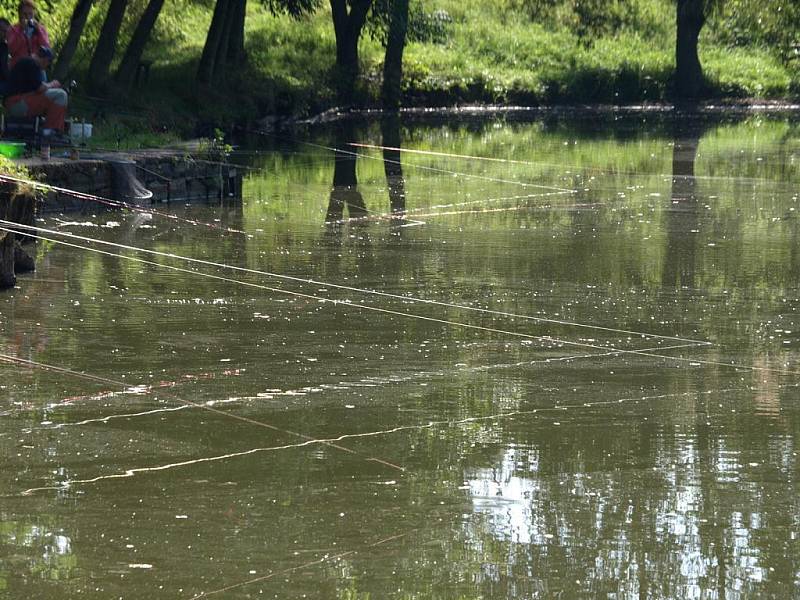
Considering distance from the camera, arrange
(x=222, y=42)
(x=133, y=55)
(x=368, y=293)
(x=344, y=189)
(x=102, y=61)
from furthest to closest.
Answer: (x=222, y=42), (x=133, y=55), (x=102, y=61), (x=344, y=189), (x=368, y=293)

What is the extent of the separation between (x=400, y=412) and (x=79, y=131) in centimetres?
1165

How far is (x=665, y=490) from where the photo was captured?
280 inches

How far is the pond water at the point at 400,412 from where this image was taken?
6168 mm

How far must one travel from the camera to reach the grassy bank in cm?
3553

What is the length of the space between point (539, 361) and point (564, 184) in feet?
41.9

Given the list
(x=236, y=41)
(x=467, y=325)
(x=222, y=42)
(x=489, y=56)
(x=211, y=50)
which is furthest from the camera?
(x=489, y=56)

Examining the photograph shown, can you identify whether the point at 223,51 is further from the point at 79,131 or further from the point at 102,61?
Result: the point at 79,131

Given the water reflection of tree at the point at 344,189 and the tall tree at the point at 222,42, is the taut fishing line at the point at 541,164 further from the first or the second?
the tall tree at the point at 222,42

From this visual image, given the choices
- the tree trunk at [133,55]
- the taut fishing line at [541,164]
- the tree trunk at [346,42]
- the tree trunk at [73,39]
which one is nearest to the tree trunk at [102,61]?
the tree trunk at [133,55]

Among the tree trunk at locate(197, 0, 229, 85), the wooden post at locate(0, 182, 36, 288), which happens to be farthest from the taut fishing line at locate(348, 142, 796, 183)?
the wooden post at locate(0, 182, 36, 288)

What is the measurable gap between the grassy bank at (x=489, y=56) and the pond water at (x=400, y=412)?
18239 millimetres

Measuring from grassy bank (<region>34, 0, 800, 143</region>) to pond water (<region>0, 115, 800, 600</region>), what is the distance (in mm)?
18239

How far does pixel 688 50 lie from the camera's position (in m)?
47.8

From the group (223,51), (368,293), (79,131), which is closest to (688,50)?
(223,51)
